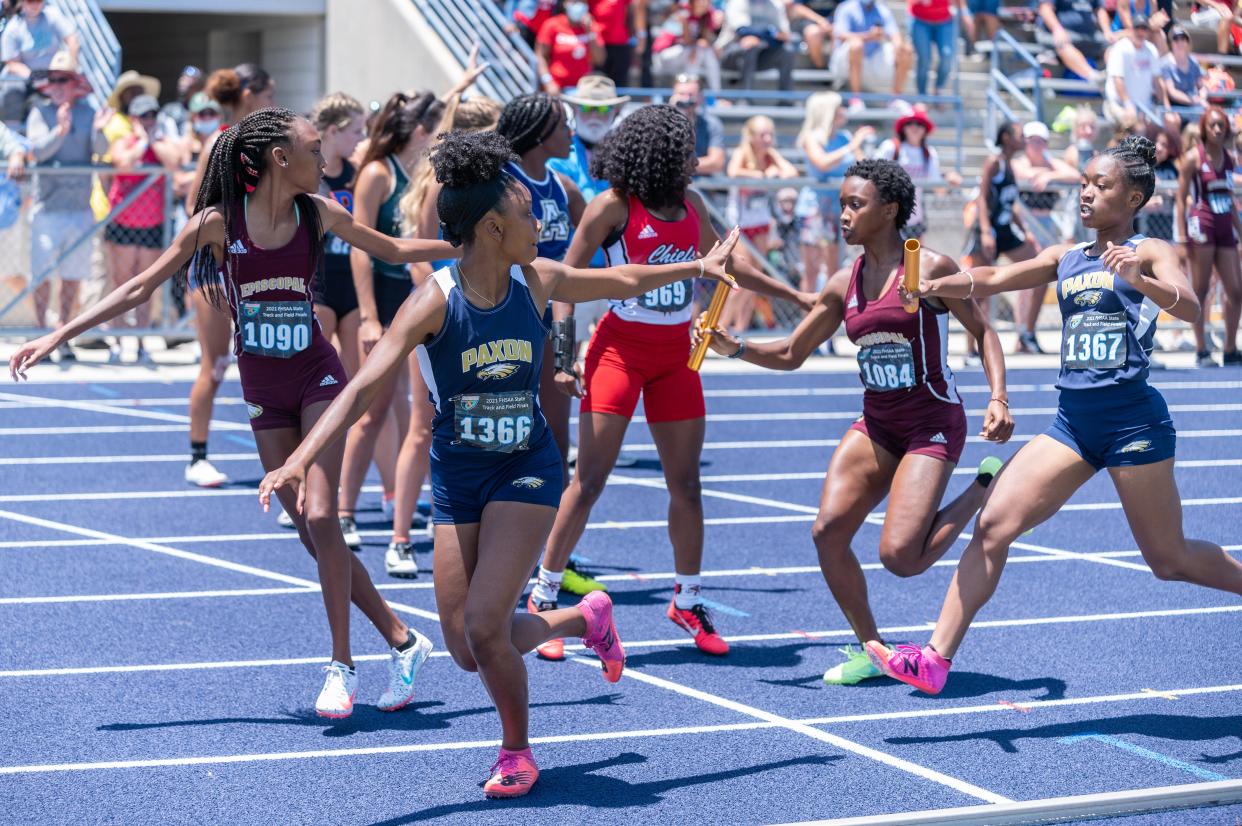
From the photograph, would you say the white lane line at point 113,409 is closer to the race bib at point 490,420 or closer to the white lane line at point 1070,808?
the race bib at point 490,420

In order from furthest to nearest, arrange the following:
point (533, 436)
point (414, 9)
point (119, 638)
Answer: point (414, 9)
point (119, 638)
point (533, 436)

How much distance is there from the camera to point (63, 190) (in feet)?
47.7

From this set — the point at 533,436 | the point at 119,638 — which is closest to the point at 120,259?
the point at 119,638

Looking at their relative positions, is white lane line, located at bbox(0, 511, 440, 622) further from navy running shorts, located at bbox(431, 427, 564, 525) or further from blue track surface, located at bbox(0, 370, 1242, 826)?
navy running shorts, located at bbox(431, 427, 564, 525)

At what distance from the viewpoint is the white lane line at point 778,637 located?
642 centimetres

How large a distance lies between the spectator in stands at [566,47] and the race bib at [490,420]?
12855mm

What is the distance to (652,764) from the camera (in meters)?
5.43

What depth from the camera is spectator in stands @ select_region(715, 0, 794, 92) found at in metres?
19.7

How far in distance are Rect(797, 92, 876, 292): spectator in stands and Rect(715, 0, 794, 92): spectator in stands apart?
2.24 meters

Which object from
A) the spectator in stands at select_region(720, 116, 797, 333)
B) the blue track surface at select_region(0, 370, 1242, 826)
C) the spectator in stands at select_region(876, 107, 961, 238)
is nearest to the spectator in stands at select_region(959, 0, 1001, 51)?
the spectator in stands at select_region(876, 107, 961, 238)

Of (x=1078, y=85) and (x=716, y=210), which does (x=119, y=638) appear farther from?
(x=1078, y=85)

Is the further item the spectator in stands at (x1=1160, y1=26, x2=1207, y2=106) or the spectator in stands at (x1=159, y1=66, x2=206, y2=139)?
the spectator in stands at (x1=1160, y1=26, x2=1207, y2=106)

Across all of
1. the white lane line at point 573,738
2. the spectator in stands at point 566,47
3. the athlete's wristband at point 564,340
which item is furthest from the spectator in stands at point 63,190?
the white lane line at point 573,738

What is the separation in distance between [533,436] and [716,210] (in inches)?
426
